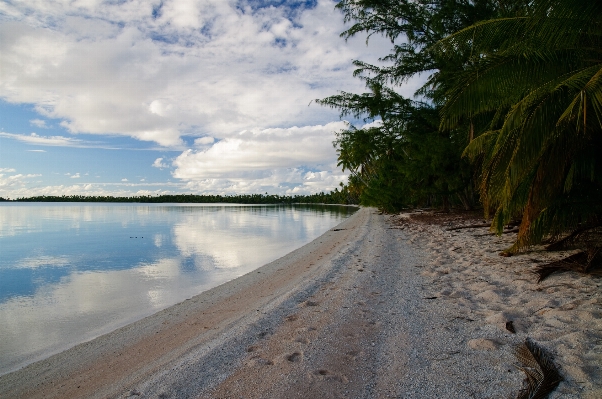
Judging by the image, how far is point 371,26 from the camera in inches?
599

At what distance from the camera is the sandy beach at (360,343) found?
114 inches

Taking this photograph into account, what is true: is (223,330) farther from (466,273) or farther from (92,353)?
(466,273)

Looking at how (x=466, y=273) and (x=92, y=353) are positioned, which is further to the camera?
(x=466, y=273)

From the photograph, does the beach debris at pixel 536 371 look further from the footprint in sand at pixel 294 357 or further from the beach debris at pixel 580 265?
the beach debris at pixel 580 265

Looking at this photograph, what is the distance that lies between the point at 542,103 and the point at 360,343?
11.0ft

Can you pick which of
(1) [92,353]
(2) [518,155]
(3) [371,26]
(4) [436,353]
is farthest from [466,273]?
(3) [371,26]

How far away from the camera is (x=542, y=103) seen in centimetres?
417

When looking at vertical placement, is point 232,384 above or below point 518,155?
below

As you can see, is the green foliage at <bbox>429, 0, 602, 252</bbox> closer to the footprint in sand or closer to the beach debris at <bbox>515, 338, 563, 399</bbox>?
the beach debris at <bbox>515, 338, 563, 399</bbox>

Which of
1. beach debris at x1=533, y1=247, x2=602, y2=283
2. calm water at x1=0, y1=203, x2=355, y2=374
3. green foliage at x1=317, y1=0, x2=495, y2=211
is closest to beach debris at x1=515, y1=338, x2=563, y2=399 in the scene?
beach debris at x1=533, y1=247, x2=602, y2=283

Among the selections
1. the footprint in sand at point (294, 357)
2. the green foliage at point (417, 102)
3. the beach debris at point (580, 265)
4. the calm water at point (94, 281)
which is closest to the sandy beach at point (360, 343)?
the footprint in sand at point (294, 357)

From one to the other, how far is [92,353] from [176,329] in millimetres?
1100

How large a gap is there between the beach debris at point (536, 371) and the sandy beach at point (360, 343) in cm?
5

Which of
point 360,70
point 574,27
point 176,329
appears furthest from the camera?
point 360,70
